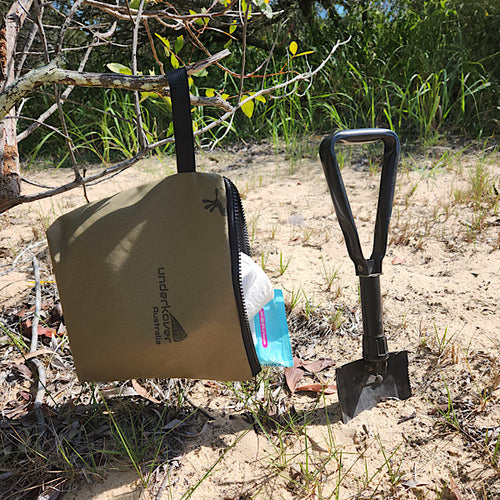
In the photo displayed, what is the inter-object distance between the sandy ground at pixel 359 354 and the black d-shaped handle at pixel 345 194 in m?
0.41

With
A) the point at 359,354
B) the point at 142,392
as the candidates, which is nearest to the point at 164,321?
the point at 142,392

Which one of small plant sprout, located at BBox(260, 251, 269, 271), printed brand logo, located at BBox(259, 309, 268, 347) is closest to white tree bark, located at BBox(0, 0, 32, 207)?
printed brand logo, located at BBox(259, 309, 268, 347)

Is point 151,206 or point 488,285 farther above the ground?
point 151,206

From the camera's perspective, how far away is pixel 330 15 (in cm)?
425

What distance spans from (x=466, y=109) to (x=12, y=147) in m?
3.56

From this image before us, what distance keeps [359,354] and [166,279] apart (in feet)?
2.65

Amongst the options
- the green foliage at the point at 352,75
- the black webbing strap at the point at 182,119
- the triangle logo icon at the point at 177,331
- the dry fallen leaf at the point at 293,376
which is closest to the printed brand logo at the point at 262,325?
the dry fallen leaf at the point at 293,376

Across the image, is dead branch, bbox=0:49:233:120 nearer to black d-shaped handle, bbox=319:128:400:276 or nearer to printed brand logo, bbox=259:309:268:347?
black d-shaped handle, bbox=319:128:400:276

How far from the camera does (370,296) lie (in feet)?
4.31

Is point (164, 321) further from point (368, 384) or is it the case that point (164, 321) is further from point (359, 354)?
point (359, 354)

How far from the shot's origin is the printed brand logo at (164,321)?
1108 mm

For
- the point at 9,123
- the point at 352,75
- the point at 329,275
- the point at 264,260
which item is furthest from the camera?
the point at 352,75

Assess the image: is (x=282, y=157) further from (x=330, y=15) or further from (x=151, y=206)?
(x=151, y=206)

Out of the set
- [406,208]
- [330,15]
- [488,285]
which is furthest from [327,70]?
[488,285]
